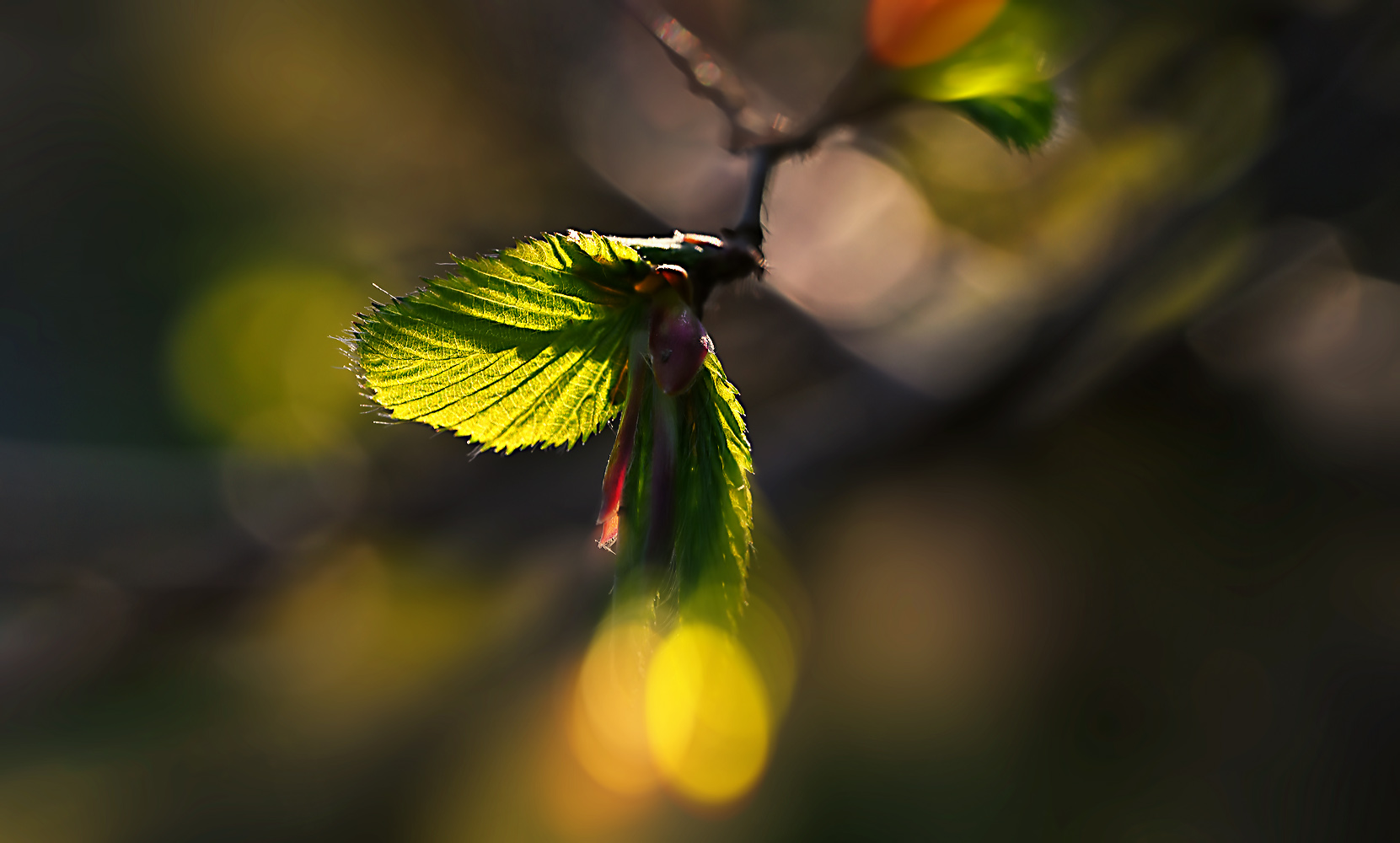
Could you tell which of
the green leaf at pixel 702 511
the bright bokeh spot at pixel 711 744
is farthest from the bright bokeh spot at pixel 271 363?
the green leaf at pixel 702 511

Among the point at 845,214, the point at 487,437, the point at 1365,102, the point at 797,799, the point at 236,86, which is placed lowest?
the point at 487,437

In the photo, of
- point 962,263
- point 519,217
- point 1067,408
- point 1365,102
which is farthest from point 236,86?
point 1365,102

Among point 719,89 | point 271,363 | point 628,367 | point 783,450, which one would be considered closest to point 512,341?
point 628,367

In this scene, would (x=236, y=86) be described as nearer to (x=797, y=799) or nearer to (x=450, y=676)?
(x=450, y=676)

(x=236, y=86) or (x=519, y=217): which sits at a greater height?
(x=236, y=86)

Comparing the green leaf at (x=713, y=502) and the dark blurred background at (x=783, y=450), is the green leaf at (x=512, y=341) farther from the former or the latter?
the dark blurred background at (x=783, y=450)

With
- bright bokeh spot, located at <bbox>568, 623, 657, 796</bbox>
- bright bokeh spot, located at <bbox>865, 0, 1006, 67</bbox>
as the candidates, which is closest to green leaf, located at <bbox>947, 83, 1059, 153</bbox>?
bright bokeh spot, located at <bbox>865, 0, 1006, 67</bbox>

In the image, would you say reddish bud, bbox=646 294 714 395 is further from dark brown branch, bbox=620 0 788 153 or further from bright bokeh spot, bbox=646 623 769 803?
bright bokeh spot, bbox=646 623 769 803
